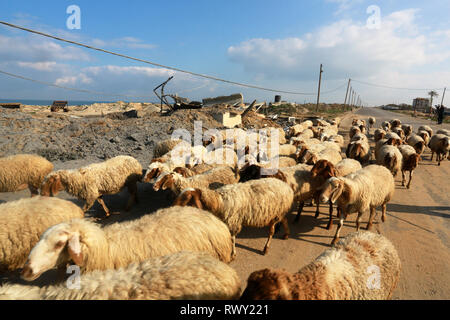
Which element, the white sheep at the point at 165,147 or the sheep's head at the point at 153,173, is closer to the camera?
the sheep's head at the point at 153,173

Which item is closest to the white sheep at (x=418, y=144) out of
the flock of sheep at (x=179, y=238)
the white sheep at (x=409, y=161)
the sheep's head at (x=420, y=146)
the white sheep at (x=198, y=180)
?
the sheep's head at (x=420, y=146)

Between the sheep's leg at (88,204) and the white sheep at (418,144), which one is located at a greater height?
the white sheep at (418,144)

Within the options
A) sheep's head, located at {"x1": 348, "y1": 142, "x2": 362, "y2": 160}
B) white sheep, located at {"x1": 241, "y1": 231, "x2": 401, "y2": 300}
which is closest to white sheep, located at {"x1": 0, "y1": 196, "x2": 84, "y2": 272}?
white sheep, located at {"x1": 241, "y1": 231, "x2": 401, "y2": 300}

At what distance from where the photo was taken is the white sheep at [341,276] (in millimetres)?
2242

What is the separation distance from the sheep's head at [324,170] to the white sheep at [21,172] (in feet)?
25.6

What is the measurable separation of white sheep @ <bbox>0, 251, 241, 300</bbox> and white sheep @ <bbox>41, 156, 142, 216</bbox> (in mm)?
4111

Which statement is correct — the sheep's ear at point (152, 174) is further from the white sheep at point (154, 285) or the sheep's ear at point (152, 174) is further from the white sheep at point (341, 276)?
the white sheep at point (341, 276)

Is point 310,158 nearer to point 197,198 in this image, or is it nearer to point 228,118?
point 197,198

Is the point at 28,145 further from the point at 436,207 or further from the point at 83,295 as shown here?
the point at 436,207

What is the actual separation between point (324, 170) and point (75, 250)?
560 centimetres

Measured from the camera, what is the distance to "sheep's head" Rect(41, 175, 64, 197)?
5.82 meters

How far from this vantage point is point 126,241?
11.2 feet

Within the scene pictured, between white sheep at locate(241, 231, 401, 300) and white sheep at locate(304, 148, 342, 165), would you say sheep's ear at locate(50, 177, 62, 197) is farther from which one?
white sheep at locate(304, 148, 342, 165)

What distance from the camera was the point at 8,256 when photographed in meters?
3.64
